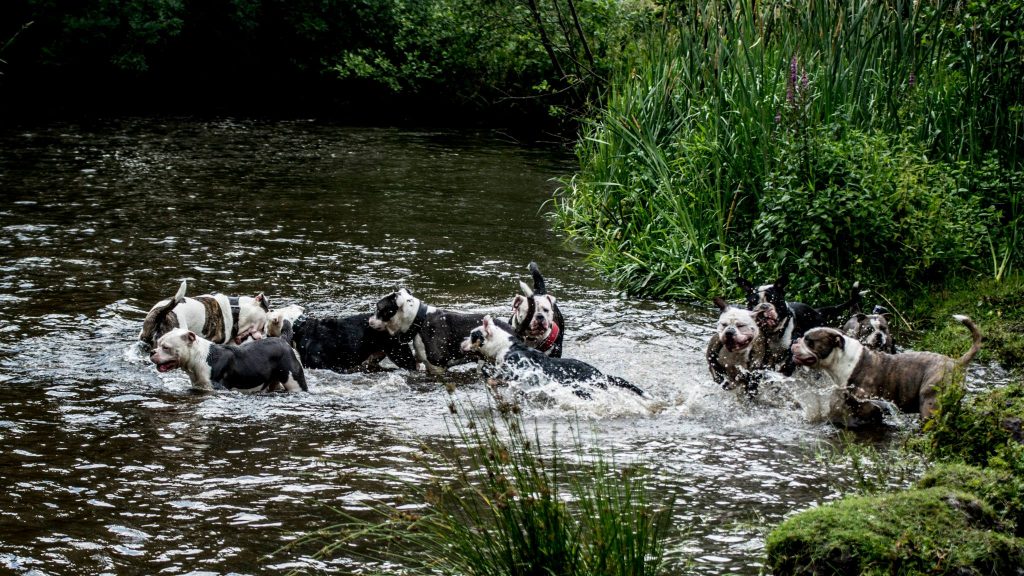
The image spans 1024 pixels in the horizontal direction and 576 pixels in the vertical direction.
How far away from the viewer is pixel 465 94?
28703 mm

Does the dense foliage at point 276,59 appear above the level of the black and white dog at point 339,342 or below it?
above

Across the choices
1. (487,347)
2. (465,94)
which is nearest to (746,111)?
(487,347)

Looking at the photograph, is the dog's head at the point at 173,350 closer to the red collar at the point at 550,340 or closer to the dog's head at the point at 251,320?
the dog's head at the point at 251,320

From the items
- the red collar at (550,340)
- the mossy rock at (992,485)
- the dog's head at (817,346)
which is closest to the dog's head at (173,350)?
the red collar at (550,340)

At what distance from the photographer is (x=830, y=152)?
10336mm

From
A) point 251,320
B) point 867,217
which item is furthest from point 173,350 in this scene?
point 867,217

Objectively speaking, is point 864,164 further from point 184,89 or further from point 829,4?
point 184,89

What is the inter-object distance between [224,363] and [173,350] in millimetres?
405

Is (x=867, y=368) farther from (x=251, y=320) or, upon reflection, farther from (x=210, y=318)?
(x=210, y=318)

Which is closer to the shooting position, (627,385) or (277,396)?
(627,385)

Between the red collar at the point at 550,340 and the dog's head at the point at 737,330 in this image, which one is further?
the red collar at the point at 550,340

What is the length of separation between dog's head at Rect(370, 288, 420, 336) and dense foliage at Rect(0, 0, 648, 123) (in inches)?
576

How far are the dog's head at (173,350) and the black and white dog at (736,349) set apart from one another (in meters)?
4.17

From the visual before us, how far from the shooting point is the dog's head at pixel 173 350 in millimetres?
8219
